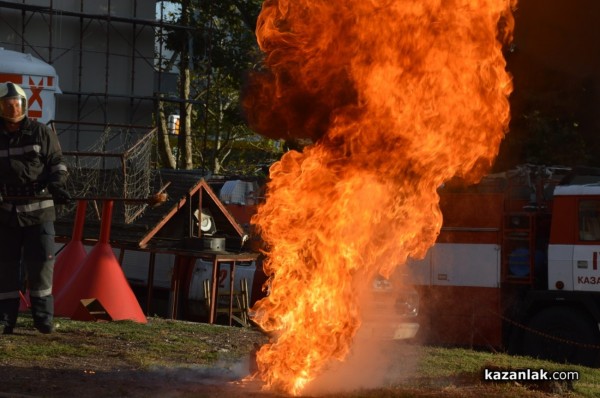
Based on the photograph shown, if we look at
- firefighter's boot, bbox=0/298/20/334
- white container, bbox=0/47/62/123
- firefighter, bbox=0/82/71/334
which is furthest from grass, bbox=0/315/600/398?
white container, bbox=0/47/62/123

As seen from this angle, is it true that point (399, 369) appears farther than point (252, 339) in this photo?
A: No

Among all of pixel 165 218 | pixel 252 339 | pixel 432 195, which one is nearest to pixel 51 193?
pixel 252 339

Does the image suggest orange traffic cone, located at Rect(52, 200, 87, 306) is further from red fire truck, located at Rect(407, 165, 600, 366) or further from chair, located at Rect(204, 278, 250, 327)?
red fire truck, located at Rect(407, 165, 600, 366)

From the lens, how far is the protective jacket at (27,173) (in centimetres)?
908

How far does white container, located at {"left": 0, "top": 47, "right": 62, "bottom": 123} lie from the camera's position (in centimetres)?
2162

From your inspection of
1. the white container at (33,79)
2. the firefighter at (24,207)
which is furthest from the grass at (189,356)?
the white container at (33,79)

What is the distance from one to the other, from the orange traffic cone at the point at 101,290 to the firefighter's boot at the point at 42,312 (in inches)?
60.1

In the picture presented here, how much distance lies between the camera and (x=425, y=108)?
8289 mm

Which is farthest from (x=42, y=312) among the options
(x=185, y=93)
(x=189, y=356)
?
(x=185, y=93)

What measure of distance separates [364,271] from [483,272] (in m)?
7.91

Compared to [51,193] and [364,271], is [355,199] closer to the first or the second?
[364,271]

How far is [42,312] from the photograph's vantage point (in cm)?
923

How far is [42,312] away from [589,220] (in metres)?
9.15

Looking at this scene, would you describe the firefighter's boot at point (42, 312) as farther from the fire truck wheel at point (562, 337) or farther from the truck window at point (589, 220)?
the truck window at point (589, 220)
